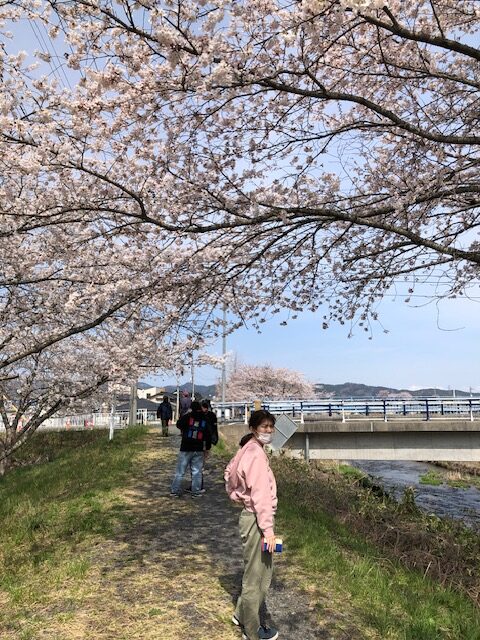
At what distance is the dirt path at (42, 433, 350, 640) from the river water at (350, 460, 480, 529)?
8462 millimetres

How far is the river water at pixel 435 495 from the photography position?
54.6 ft

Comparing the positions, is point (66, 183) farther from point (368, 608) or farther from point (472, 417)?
point (472, 417)

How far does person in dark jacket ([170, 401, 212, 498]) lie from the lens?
856 centimetres

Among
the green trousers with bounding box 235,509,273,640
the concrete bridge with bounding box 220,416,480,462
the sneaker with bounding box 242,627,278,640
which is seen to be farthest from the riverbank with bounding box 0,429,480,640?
the concrete bridge with bounding box 220,416,480,462

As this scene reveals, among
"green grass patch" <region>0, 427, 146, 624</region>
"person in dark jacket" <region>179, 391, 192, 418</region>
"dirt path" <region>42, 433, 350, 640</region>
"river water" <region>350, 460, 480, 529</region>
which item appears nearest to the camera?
"dirt path" <region>42, 433, 350, 640</region>

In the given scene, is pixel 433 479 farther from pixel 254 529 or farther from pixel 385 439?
pixel 254 529

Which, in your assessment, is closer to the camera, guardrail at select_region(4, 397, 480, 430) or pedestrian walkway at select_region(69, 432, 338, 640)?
pedestrian walkway at select_region(69, 432, 338, 640)

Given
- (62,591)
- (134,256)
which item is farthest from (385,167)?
(62,591)

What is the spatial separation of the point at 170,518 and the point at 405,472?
3082 cm

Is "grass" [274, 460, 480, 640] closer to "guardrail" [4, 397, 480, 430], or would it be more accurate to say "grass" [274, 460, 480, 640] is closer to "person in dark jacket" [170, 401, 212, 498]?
"person in dark jacket" [170, 401, 212, 498]

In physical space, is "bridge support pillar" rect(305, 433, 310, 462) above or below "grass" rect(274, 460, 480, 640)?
below

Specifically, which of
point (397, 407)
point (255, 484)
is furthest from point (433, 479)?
point (255, 484)

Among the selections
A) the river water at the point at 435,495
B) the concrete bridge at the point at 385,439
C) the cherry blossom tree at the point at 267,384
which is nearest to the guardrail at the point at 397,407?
the concrete bridge at the point at 385,439

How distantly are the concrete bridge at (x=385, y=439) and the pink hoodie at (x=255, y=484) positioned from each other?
59.5 feet
